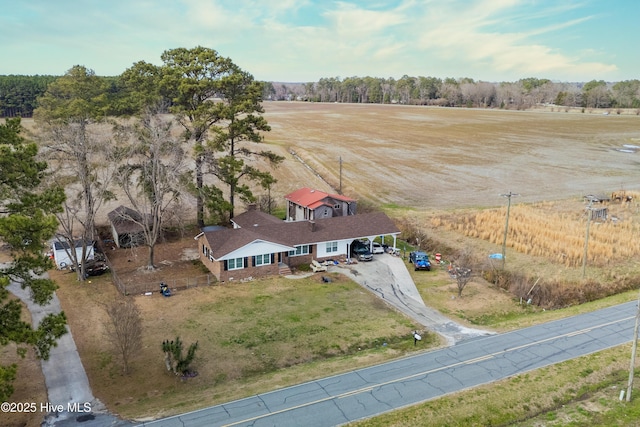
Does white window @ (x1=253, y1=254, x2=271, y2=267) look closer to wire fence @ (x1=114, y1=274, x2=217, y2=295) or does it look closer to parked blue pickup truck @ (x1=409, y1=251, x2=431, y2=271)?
wire fence @ (x1=114, y1=274, x2=217, y2=295)

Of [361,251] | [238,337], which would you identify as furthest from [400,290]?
[238,337]

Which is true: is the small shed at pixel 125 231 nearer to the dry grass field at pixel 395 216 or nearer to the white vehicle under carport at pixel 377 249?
the dry grass field at pixel 395 216

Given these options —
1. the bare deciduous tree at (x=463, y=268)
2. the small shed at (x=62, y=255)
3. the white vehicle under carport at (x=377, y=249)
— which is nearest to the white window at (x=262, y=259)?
the white vehicle under carport at (x=377, y=249)

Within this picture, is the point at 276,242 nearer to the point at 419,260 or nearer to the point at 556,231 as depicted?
the point at 419,260

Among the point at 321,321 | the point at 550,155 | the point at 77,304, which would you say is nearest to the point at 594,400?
the point at 321,321

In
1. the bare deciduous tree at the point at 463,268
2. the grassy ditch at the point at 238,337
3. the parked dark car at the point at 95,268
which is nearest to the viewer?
the grassy ditch at the point at 238,337

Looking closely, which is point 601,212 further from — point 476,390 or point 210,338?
point 210,338

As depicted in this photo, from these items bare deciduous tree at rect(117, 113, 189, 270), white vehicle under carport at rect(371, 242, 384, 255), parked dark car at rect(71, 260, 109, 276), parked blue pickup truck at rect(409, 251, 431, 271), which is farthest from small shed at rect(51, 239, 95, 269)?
parked blue pickup truck at rect(409, 251, 431, 271)
